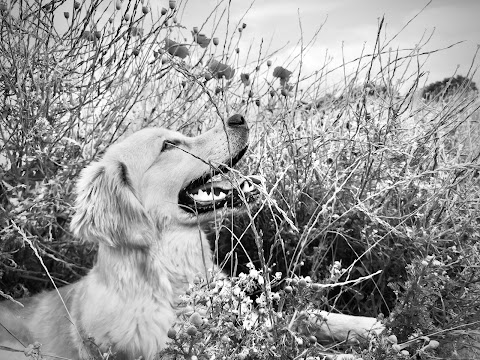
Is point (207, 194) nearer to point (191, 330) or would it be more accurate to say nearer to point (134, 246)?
point (134, 246)

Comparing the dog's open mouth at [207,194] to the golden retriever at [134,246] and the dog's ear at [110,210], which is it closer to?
the golden retriever at [134,246]

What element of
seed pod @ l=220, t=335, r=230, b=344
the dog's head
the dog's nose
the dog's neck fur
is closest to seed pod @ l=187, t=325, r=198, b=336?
seed pod @ l=220, t=335, r=230, b=344

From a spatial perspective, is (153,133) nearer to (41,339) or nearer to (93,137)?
(93,137)

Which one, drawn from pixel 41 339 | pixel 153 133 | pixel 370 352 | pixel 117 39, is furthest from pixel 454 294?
pixel 117 39

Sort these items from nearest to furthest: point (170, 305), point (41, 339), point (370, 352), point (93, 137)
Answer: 1. point (370, 352)
2. point (170, 305)
3. point (41, 339)
4. point (93, 137)

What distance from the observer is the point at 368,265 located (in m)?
3.24

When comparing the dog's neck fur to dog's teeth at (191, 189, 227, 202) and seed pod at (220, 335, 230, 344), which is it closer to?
dog's teeth at (191, 189, 227, 202)

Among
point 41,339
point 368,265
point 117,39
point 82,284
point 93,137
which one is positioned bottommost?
point 41,339

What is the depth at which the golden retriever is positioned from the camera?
8.64 feet

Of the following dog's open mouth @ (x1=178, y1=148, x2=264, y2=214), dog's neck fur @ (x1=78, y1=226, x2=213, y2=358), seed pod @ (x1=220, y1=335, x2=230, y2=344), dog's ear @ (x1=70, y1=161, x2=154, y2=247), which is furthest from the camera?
dog's open mouth @ (x1=178, y1=148, x2=264, y2=214)

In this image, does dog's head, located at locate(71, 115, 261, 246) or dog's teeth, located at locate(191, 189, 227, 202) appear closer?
dog's head, located at locate(71, 115, 261, 246)

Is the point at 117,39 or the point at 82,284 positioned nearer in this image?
the point at 82,284

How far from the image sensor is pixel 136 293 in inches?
106

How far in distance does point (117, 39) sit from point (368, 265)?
2.15m
